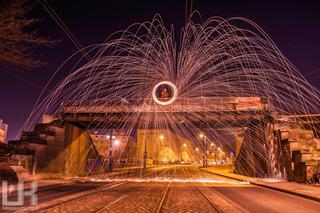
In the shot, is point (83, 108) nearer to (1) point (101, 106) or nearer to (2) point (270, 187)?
(1) point (101, 106)

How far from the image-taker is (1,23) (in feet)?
35.1

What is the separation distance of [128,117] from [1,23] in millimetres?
21750

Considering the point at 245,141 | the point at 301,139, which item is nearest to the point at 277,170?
the point at 301,139

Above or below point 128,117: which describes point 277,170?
below

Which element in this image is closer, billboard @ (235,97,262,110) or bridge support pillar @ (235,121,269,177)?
billboard @ (235,97,262,110)

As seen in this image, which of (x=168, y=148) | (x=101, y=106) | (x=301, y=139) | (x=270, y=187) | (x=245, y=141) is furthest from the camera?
(x=168, y=148)
